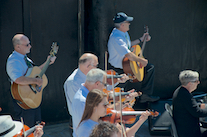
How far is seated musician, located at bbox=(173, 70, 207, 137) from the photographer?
3.08 metres

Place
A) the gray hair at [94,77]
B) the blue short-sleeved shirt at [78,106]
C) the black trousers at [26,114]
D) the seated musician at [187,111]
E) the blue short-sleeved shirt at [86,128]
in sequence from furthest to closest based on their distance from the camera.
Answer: the black trousers at [26,114] < the seated musician at [187,111] < the gray hair at [94,77] < the blue short-sleeved shirt at [78,106] < the blue short-sleeved shirt at [86,128]

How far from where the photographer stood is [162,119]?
4293mm

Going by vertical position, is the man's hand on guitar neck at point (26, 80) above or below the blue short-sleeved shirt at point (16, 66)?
below

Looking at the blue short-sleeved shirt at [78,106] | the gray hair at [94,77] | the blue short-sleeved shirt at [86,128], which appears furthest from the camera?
the gray hair at [94,77]

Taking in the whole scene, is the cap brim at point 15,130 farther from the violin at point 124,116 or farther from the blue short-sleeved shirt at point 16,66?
the blue short-sleeved shirt at point 16,66

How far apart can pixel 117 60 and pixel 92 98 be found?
7.47 ft

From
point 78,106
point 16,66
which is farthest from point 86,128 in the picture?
point 16,66

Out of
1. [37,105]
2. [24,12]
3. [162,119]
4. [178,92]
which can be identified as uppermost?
[24,12]

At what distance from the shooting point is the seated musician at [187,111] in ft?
10.1

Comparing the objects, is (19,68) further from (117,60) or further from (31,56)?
(117,60)

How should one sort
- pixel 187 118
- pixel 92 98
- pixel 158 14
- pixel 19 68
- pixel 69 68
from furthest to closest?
pixel 158 14 < pixel 69 68 < pixel 19 68 < pixel 187 118 < pixel 92 98

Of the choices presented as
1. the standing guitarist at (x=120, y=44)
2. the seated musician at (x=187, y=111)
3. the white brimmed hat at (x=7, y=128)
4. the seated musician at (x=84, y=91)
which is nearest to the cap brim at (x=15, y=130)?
the white brimmed hat at (x=7, y=128)

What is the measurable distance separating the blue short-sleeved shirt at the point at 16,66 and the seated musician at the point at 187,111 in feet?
6.91

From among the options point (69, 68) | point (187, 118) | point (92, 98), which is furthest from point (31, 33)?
point (187, 118)
